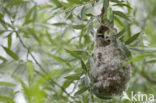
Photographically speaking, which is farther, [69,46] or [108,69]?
[69,46]

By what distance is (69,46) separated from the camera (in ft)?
6.83

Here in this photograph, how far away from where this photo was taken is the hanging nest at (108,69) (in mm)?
1256

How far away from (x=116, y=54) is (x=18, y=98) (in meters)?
1.04

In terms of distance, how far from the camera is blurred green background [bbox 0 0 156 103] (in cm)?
128

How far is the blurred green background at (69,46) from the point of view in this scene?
1.28 metres

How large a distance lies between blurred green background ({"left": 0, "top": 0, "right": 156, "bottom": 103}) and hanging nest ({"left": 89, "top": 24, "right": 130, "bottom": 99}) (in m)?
0.04

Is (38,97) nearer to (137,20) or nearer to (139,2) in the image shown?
(137,20)

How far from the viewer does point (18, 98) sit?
2.11 meters

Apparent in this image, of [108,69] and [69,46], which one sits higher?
[69,46]

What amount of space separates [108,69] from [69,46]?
2.75ft

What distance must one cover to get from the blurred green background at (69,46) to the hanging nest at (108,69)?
0.04 meters

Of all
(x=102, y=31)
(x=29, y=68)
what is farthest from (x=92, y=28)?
(x=29, y=68)

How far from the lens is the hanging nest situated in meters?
1.26

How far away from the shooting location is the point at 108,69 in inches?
50.1
